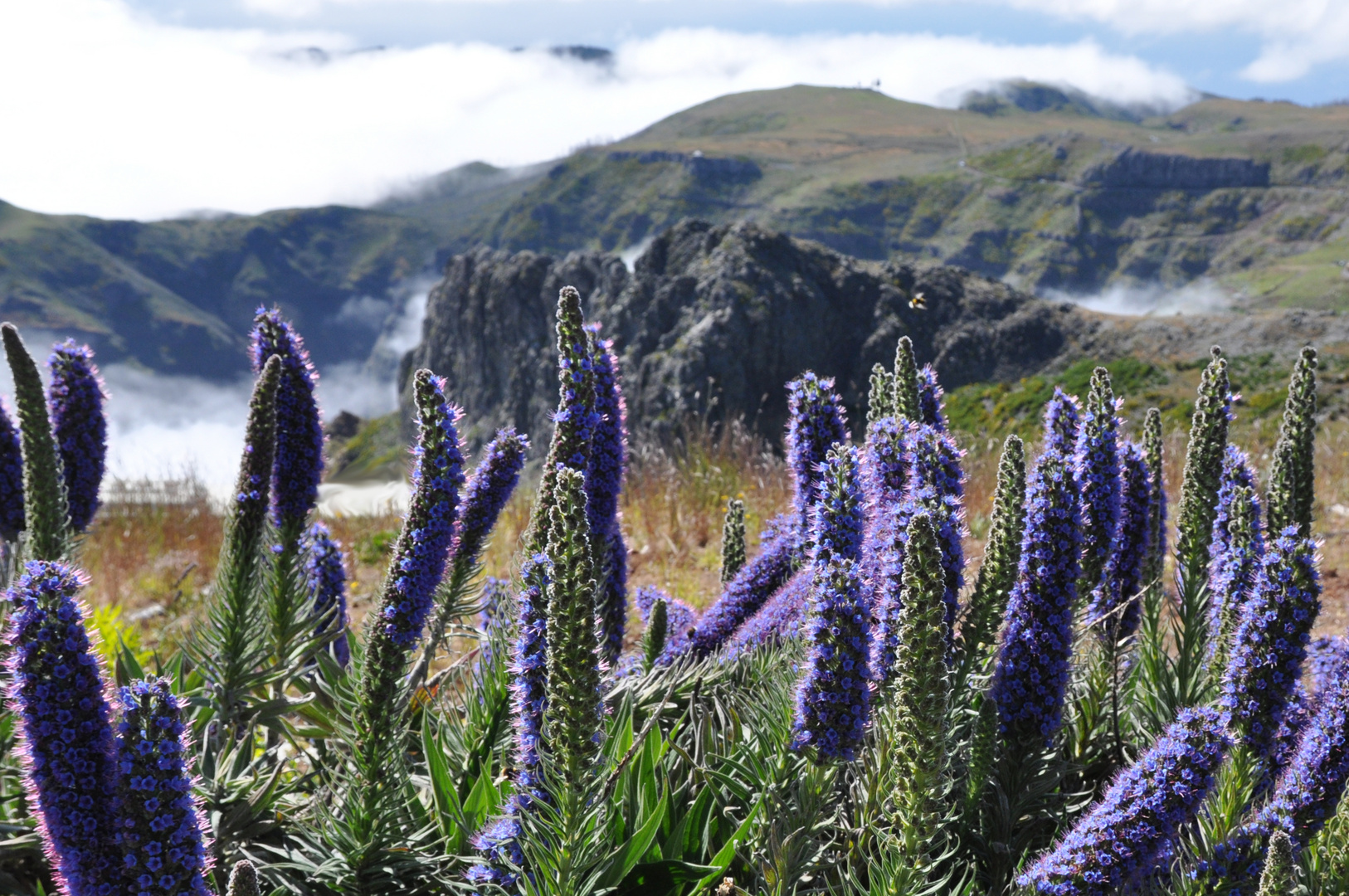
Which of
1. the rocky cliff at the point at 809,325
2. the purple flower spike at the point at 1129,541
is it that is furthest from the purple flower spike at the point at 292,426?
the rocky cliff at the point at 809,325

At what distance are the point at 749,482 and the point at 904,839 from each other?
10.7 m

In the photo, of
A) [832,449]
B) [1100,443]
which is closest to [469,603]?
[832,449]

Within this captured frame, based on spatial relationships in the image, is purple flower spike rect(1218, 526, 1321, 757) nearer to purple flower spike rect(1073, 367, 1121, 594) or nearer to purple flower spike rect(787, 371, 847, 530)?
purple flower spike rect(1073, 367, 1121, 594)

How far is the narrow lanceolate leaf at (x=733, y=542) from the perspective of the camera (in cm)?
528

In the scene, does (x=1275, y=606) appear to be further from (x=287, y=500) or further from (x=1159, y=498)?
(x=287, y=500)

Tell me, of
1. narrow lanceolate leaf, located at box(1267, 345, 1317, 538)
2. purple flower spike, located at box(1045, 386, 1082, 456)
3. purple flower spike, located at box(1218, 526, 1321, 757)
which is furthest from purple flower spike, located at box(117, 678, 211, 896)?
narrow lanceolate leaf, located at box(1267, 345, 1317, 538)

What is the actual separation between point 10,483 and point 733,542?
353 cm

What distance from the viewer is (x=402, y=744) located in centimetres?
319

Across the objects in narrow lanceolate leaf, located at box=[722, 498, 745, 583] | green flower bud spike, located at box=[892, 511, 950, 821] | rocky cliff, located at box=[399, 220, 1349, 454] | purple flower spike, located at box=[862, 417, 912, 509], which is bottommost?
narrow lanceolate leaf, located at box=[722, 498, 745, 583]

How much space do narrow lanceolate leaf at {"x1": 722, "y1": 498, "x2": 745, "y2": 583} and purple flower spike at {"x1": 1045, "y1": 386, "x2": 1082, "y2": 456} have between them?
2.01m

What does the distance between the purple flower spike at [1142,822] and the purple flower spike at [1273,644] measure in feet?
1.46

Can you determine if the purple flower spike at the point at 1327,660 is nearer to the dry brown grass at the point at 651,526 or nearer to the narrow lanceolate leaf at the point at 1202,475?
the narrow lanceolate leaf at the point at 1202,475

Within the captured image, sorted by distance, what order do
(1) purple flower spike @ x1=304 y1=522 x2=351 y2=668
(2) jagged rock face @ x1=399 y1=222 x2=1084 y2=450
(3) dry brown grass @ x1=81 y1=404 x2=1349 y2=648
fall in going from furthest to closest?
(2) jagged rock face @ x1=399 y1=222 x2=1084 y2=450
(3) dry brown grass @ x1=81 y1=404 x2=1349 y2=648
(1) purple flower spike @ x1=304 y1=522 x2=351 y2=668

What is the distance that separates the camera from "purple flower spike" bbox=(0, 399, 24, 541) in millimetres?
3977
